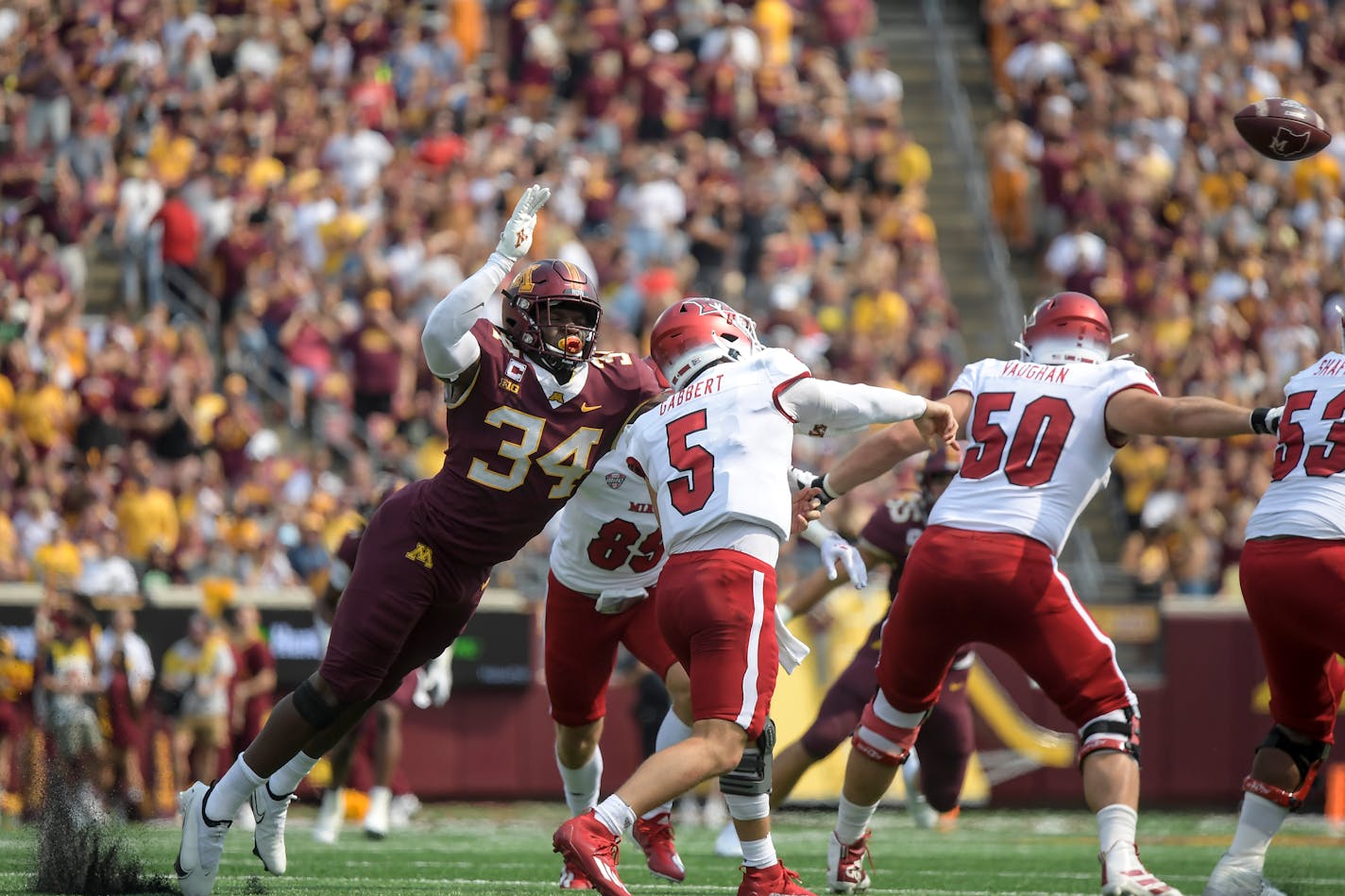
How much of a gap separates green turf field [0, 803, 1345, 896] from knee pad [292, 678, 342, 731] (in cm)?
65

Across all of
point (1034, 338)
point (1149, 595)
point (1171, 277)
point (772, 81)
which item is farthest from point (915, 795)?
point (772, 81)

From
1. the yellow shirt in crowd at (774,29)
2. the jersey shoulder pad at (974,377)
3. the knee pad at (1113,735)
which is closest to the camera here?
the knee pad at (1113,735)

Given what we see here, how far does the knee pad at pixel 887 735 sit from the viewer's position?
719cm

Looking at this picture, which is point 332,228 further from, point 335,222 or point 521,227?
point 521,227

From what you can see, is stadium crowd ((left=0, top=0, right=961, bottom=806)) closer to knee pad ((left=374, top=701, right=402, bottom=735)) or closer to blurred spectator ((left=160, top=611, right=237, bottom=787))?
blurred spectator ((left=160, top=611, right=237, bottom=787))

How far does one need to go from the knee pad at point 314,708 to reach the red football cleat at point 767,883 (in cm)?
156

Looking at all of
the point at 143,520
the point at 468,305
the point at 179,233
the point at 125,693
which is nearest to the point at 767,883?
the point at 468,305

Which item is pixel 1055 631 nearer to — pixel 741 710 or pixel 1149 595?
pixel 741 710

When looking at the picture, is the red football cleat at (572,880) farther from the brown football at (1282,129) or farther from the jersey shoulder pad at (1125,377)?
the brown football at (1282,129)

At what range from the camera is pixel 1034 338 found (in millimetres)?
7066

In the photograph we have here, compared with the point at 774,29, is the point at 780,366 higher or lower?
higher

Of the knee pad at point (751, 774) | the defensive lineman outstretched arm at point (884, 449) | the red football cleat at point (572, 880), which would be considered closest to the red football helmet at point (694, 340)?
the defensive lineman outstretched arm at point (884, 449)

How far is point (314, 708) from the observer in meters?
6.81

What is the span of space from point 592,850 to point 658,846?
2126 millimetres
